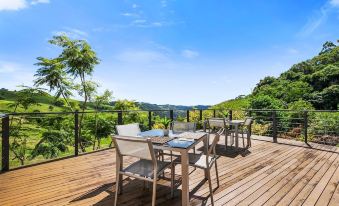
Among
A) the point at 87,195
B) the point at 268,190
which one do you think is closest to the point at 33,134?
the point at 87,195

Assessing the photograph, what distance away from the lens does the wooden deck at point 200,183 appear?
2627 millimetres

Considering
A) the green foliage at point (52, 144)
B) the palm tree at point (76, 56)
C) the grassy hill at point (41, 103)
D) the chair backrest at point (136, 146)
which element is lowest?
the green foliage at point (52, 144)

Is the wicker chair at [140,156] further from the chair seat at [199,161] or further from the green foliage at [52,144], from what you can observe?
the green foliage at [52,144]

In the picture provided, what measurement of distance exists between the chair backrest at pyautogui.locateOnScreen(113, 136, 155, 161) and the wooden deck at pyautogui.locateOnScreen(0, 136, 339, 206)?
2.24 feet

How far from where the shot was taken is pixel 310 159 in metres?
4.62

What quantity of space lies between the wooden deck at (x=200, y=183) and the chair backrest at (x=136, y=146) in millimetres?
683

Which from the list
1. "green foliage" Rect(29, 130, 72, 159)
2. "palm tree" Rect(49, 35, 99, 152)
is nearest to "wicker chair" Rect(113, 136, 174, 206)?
"green foliage" Rect(29, 130, 72, 159)

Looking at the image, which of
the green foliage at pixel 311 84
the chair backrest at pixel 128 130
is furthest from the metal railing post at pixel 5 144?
the green foliage at pixel 311 84

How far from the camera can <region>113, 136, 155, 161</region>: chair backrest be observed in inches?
84.9

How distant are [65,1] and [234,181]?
26.4 ft

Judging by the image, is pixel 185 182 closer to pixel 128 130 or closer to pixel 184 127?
pixel 128 130

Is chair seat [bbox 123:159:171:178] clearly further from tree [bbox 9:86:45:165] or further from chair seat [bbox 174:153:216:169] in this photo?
tree [bbox 9:86:45:165]

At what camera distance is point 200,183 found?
3188 millimetres

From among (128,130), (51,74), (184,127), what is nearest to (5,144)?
(128,130)
